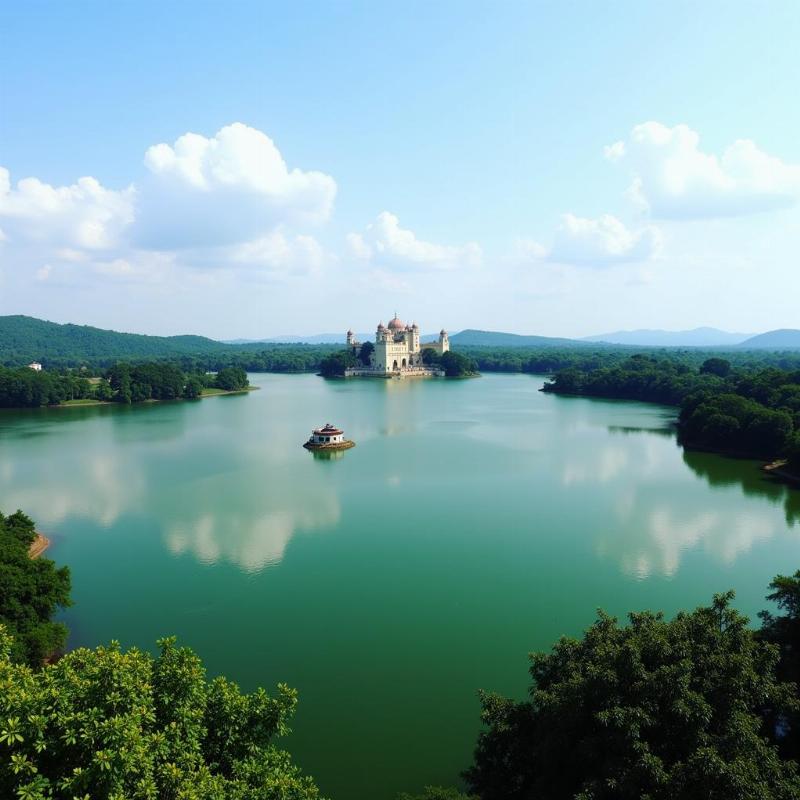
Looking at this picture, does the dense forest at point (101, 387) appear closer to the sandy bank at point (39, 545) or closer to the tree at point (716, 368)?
the sandy bank at point (39, 545)

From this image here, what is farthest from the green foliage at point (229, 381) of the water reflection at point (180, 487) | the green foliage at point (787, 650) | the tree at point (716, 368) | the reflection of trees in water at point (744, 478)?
the green foliage at point (787, 650)

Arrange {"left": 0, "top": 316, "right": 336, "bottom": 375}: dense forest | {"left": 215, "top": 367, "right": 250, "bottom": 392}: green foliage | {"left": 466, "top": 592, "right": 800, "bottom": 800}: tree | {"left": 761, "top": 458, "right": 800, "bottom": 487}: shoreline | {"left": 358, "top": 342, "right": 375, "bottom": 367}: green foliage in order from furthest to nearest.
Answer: {"left": 0, "top": 316, "right": 336, "bottom": 375}: dense forest < {"left": 358, "top": 342, "right": 375, "bottom": 367}: green foliage < {"left": 215, "top": 367, "right": 250, "bottom": 392}: green foliage < {"left": 761, "top": 458, "right": 800, "bottom": 487}: shoreline < {"left": 466, "top": 592, "right": 800, "bottom": 800}: tree

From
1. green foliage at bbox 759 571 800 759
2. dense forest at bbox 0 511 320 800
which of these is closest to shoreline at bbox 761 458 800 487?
green foliage at bbox 759 571 800 759

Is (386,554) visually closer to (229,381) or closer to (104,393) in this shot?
(104,393)

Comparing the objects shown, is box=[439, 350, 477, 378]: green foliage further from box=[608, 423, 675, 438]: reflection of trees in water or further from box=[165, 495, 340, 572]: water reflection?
box=[165, 495, 340, 572]: water reflection

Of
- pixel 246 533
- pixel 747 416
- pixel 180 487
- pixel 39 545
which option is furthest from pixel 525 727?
pixel 747 416

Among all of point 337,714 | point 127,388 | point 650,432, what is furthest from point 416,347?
point 337,714
